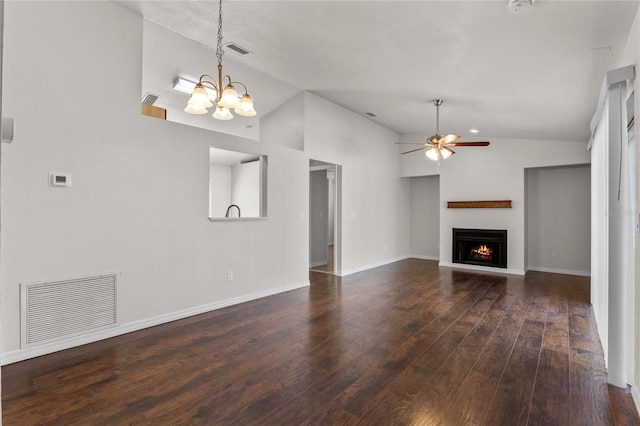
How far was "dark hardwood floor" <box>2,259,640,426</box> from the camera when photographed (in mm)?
2240

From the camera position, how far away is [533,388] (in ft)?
8.34

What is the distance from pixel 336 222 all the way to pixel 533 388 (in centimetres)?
439

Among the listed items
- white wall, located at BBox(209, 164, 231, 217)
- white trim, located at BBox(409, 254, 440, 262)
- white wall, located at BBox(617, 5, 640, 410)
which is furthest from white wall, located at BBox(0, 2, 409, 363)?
white trim, located at BBox(409, 254, 440, 262)

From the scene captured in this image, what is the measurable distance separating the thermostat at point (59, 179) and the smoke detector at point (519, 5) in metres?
3.80

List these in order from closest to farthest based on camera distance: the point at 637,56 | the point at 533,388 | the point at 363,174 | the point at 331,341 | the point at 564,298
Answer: the point at 637,56 < the point at 533,388 < the point at 331,341 < the point at 564,298 < the point at 363,174

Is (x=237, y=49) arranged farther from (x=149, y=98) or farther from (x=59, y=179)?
(x=59, y=179)

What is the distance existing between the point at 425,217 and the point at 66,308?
7.49 metres

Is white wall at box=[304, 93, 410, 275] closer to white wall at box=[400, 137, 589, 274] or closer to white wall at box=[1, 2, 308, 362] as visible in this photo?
white wall at box=[400, 137, 589, 274]

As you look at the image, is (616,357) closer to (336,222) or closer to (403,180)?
(336,222)

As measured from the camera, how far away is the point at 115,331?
11.6 ft

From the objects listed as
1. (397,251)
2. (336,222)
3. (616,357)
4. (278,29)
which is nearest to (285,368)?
(616,357)

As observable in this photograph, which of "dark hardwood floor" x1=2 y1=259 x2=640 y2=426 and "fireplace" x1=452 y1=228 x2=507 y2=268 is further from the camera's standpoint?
"fireplace" x1=452 y1=228 x2=507 y2=268

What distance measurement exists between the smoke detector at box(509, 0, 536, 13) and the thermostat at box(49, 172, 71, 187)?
3.80 m

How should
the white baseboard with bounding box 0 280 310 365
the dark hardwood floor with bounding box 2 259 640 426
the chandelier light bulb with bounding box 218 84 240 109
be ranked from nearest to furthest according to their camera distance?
the dark hardwood floor with bounding box 2 259 640 426
the chandelier light bulb with bounding box 218 84 240 109
the white baseboard with bounding box 0 280 310 365
